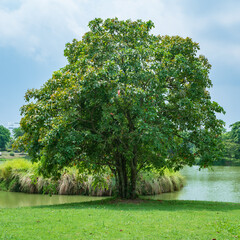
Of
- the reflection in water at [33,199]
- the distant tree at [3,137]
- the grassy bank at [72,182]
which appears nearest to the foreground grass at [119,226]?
the reflection in water at [33,199]

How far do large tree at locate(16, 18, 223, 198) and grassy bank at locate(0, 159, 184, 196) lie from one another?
4.66 meters

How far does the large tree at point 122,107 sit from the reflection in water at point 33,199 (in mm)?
4730

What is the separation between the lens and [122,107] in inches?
465

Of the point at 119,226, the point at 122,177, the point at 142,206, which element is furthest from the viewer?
the point at 122,177

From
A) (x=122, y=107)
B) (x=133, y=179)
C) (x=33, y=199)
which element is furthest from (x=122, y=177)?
(x=33, y=199)

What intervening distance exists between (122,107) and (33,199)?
10098 millimetres

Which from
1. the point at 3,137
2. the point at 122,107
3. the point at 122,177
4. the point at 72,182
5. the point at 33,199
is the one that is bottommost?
the point at 33,199

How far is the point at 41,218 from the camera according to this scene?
858 centimetres

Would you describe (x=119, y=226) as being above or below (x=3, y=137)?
below

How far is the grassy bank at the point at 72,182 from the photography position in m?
18.7

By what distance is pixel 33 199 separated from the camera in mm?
18078

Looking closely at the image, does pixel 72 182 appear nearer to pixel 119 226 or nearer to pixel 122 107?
pixel 122 107

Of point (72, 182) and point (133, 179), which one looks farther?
point (72, 182)

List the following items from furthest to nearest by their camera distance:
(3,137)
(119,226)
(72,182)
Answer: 1. (3,137)
2. (72,182)
3. (119,226)
